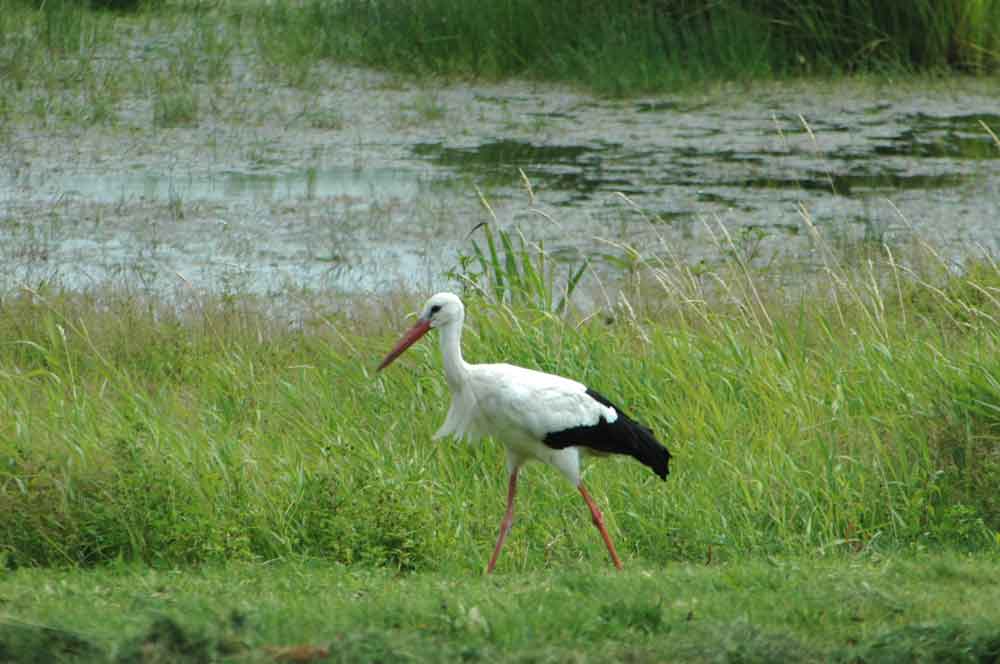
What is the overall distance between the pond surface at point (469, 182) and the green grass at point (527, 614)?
439 cm

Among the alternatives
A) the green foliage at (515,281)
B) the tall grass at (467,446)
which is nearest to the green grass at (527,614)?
the tall grass at (467,446)

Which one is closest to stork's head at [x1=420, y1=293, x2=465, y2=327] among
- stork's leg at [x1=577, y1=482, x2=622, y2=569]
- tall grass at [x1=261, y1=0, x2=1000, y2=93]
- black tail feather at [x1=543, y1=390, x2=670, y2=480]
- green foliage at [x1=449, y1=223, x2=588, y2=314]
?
black tail feather at [x1=543, y1=390, x2=670, y2=480]

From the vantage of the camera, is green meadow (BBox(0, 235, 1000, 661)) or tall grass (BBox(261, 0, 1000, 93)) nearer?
green meadow (BBox(0, 235, 1000, 661))

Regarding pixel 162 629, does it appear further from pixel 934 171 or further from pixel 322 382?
pixel 934 171

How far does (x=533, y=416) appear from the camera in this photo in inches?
235

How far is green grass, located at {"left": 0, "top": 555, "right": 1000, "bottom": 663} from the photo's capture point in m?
3.97

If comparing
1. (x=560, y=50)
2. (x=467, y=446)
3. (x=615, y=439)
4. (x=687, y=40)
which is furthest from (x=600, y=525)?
(x=560, y=50)

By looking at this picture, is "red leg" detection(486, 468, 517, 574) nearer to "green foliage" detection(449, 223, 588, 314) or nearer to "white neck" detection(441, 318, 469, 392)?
"white neck" detection(441, 318, 469, 392)

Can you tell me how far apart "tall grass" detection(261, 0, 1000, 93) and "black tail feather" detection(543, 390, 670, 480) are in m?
9.54

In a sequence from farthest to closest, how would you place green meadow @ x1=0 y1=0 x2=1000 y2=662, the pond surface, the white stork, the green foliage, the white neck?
the pond surface → the green foliage → the white neck → the white stork → green meadow @ x1=0 y1=0 x2=1000 y2=662

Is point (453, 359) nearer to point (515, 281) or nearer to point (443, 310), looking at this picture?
point (443, 310)

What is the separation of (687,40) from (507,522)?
1032 centimetres

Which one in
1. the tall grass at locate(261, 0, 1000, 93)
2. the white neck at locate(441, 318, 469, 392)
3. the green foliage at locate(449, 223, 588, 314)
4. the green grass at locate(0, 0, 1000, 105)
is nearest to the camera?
the white neck at locate(441, 318, 469, 392)

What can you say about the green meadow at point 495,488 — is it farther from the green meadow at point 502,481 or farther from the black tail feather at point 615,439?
the black tail feather at point 615,439
